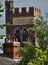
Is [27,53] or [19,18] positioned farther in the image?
[19,18]

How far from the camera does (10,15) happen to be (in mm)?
87812

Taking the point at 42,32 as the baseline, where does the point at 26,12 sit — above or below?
below

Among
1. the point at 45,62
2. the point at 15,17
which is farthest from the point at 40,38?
the point at 15,17

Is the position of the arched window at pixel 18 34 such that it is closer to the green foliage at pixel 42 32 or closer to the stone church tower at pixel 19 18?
the stone church tower at pixel 19 18

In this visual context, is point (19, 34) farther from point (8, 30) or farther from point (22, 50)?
point (22, 50)

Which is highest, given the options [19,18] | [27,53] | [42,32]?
[42,32]

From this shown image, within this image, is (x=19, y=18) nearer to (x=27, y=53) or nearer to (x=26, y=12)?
(x=26, y=12)

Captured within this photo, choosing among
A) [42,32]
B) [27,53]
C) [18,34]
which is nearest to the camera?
→ [27,53]

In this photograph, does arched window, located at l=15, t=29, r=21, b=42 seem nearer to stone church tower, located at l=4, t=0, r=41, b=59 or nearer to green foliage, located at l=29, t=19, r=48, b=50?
stone church tower, located at l=4, t=0, r=41, b=59

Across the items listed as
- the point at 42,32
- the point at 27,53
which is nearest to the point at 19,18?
the point at 42,32

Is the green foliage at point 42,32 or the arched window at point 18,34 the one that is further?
the arched window at point 18,34

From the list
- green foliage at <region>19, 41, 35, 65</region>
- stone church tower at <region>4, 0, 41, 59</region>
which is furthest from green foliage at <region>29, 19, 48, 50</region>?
stone church tower at <region>4, 0, 41, 59</region>

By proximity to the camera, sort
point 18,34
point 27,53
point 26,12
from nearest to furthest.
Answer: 1. point 27,53
2. point 18,34
3. point 26,12

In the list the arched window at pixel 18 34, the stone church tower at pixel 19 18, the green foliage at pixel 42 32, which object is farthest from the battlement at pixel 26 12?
the green foliage at pixel 42 32
